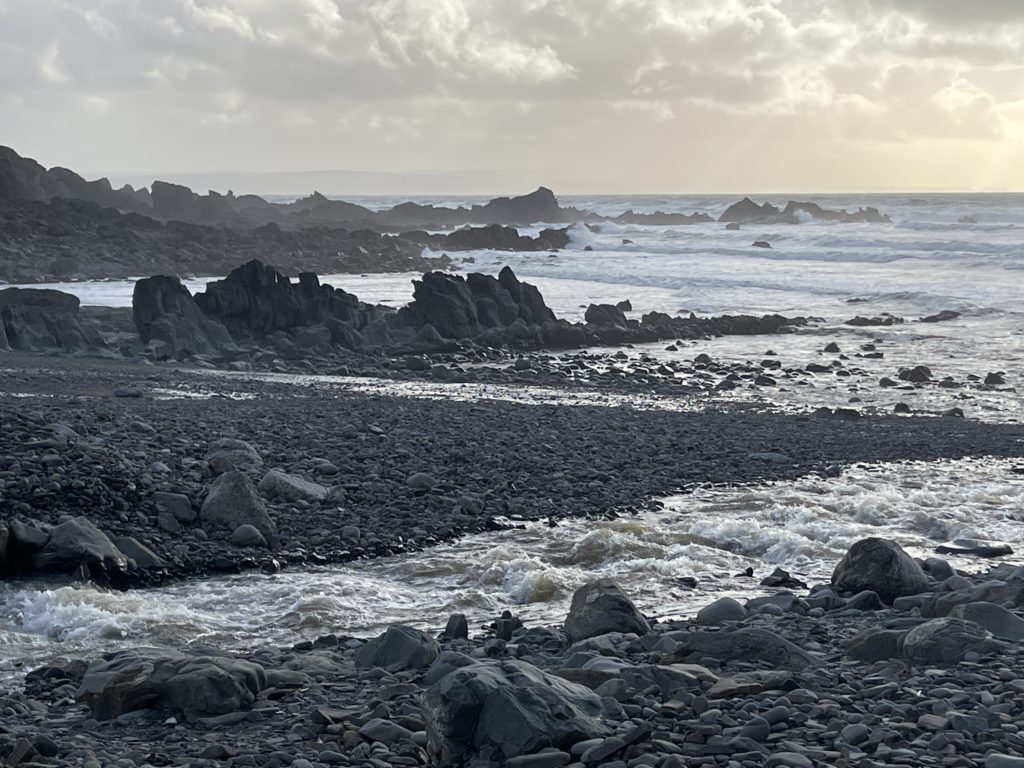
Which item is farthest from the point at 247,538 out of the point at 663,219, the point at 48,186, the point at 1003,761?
the point at 663,219

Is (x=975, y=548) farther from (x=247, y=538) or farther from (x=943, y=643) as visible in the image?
(x=247, y=538)

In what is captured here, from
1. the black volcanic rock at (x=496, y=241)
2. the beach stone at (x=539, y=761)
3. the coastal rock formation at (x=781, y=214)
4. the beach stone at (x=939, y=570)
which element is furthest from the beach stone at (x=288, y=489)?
the coastal rock formation at (x=781, y=214)

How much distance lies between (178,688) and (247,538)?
154 inches

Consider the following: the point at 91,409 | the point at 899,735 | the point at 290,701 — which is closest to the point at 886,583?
the point at 899,735

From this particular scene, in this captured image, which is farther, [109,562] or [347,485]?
[347,485]

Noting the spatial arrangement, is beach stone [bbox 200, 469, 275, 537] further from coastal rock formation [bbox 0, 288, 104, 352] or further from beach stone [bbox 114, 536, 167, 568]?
coastal rock formation [bbox 0, 288, 104, 352]

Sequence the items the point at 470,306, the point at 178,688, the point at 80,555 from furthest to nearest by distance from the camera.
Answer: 1. the point at 470,306
2. the point at 80,555
3. the point at 178,688

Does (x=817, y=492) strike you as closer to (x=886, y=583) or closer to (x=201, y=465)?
(x=886, y=583)

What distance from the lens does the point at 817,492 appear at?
12.2 metres

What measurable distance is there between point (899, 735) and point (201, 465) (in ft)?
26.4

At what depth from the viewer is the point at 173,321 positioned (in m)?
24.9

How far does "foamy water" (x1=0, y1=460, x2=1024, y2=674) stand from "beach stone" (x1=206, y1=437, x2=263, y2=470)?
8.68 feet

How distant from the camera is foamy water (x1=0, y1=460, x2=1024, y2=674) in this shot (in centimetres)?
789

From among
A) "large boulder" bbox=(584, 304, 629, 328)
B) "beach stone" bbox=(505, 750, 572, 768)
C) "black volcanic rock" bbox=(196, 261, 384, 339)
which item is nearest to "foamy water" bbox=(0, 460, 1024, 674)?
"beach stone" bbox=(505, 750, 572, 768)
